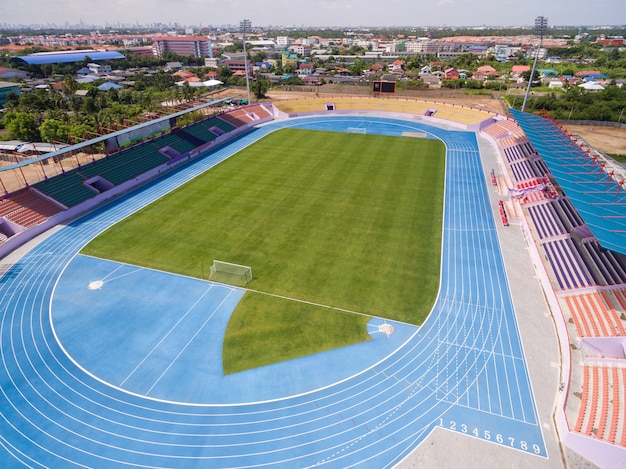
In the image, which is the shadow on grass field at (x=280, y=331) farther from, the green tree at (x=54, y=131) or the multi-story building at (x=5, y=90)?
the multi-story building at (x=5, y=90)

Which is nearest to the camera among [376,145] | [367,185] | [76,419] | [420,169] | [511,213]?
[76,419]

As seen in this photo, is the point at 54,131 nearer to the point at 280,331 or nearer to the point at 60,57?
the point at 280,331

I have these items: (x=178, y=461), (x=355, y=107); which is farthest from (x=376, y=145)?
(x=178, y=461)

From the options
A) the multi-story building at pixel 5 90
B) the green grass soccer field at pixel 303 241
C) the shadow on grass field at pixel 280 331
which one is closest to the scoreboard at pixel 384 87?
the green grass soccer field at pixel 303 241

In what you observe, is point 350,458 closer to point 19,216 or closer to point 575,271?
point 575,271

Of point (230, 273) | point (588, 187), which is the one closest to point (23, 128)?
point (230, 273)

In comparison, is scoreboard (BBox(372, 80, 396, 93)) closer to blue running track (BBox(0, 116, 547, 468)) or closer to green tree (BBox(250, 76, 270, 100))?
green tree (BBox(250, 76, 270, 100))

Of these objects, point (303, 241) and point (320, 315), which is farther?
point (303, 241)

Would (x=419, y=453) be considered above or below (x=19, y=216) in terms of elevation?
below
